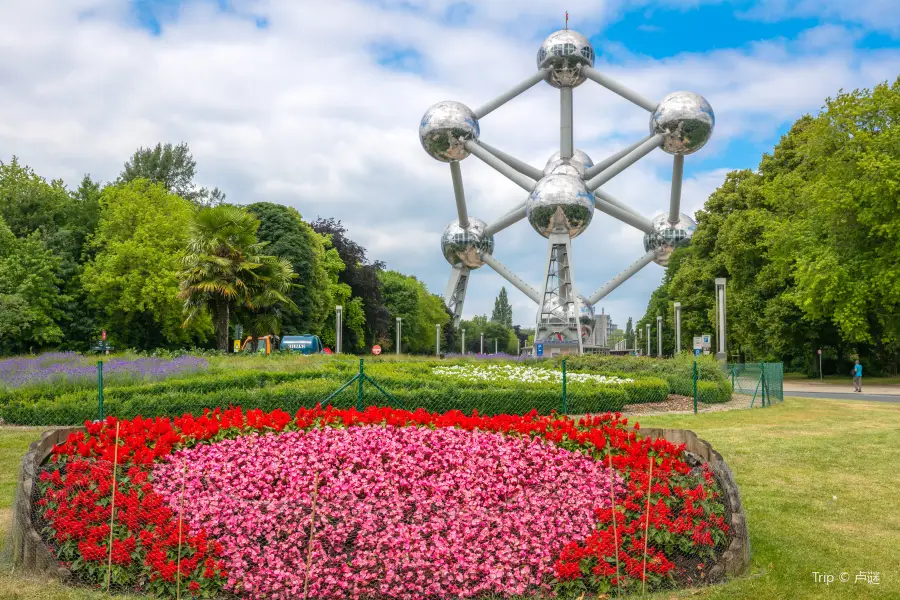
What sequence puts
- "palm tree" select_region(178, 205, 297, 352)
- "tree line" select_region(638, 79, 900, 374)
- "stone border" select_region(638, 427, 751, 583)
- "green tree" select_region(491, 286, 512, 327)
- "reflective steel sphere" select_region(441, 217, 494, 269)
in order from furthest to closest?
"green tree" select_region(491, 286, 512, 327) < "reflective steel sphere" select_region(441, 217, 494, 269) < "tree line" select_region(638, 79, 900, 374) < "palm tree" select_region(178, 205, 297, 352) < "stone border" select_region(638, 427, 751, 583)

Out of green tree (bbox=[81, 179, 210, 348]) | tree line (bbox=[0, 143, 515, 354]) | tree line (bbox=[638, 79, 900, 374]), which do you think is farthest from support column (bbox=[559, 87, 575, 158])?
green tree (bbox=[81, 179, 210, 348])

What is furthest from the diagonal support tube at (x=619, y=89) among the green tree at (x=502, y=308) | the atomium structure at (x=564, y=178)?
the green tree at (x=502, y=308)

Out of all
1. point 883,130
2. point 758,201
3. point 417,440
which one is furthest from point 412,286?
point 417,440

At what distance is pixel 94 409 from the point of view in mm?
14477

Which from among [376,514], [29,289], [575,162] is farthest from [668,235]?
[376,514]

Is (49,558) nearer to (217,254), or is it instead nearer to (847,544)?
(847,544)

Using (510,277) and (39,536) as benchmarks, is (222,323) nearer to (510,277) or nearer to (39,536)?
(39,536)

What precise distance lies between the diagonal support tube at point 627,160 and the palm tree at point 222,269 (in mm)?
22323

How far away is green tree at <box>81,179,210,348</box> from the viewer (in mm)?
38500

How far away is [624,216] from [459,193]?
39.2ft

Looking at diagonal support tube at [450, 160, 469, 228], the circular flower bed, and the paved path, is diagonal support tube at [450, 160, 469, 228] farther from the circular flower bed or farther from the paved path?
the circular flower bed

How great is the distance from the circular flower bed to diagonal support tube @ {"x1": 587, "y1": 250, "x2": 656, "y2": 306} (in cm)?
4791

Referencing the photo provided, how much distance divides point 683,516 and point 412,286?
71030 millimetres

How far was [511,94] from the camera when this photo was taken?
46781 mm
